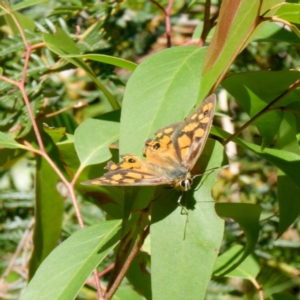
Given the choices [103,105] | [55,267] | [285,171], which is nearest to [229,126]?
[103,105]

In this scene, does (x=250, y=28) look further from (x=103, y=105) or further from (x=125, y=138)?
(x=103, y=105)

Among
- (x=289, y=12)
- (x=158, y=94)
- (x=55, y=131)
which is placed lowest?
(x=55, y=131)

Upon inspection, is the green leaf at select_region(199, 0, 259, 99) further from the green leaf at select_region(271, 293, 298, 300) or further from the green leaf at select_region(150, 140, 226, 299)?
the green leaf at select_region(271, 293, 298, 300)

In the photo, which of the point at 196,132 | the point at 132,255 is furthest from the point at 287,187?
the point at 132,255

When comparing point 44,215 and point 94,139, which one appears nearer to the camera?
point 94,139

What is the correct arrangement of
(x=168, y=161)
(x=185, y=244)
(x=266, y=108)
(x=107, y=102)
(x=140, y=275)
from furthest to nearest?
(x=107, y=102)
(x=140, y=275)
(x=168, y=161)
(x=266, y=108)
(x=185, y=244)

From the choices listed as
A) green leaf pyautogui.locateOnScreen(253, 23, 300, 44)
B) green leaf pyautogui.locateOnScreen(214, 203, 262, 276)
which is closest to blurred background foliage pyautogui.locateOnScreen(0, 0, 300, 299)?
green leaf pyautogui.locateOnScreen(253, 23, 300, 44)

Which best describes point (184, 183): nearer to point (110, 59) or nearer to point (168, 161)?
point (168, 161)
